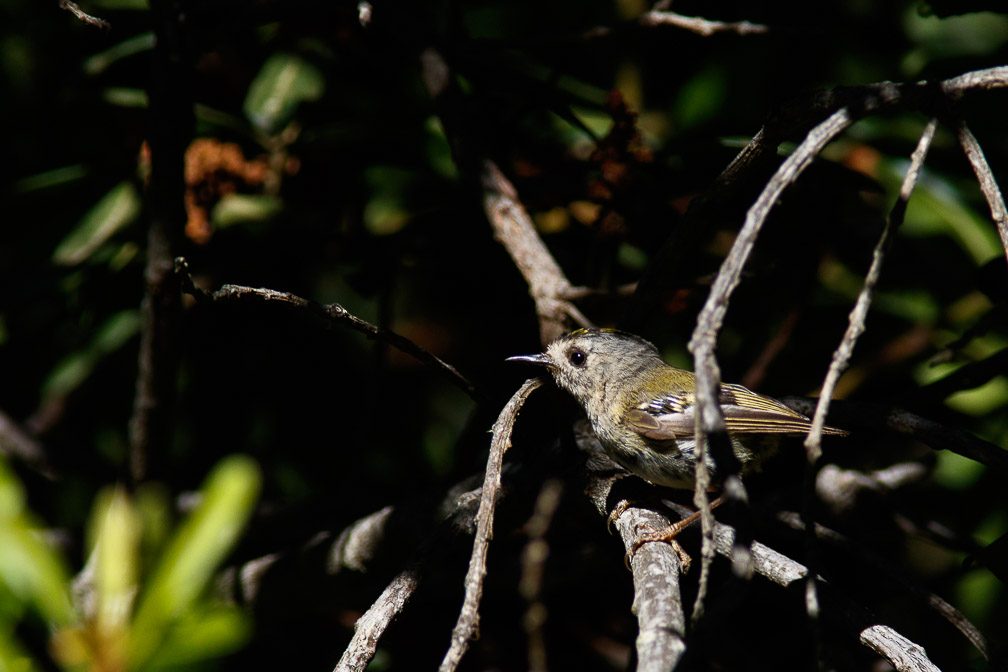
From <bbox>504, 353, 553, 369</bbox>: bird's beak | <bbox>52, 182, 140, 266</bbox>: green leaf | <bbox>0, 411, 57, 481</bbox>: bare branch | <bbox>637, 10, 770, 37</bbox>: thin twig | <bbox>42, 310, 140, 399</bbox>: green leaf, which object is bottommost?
<bbox>0, 411, 57, 481</bbox>: bare branch

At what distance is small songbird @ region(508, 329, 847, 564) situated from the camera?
230 centimetres

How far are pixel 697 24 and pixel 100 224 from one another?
7.58 feet

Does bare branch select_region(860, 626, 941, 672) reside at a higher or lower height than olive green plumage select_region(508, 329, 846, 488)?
higher

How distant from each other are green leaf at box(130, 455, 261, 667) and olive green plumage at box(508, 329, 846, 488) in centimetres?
145

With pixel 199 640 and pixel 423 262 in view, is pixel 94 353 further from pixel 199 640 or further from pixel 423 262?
pixel 199 640

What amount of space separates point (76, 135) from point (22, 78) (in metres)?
0.52

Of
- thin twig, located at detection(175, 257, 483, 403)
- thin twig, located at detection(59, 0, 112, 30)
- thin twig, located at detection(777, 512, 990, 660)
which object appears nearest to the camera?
thin twig, located at detection(175, 257, 483, 403)

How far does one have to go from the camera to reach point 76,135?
3.18 m

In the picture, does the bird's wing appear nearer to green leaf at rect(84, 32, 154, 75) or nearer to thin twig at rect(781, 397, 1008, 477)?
thin twig at rect(781, 397, 1008, 477)

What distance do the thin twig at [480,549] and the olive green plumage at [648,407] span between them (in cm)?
66

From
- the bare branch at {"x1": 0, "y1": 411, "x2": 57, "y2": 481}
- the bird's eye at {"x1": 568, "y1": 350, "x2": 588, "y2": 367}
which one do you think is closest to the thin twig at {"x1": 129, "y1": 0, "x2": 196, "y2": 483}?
the bare branch at {"x1": 0, "y1": 411, "x2": 57, "y2": 481}

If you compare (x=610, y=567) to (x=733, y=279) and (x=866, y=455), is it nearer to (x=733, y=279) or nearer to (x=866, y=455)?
(x=866, y=455)

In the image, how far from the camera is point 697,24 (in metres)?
2.36

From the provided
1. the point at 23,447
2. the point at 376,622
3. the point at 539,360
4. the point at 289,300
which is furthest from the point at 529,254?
the point at 23,447
